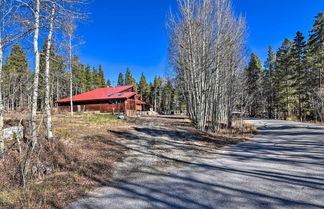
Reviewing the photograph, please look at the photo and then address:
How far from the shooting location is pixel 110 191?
3.48 metres

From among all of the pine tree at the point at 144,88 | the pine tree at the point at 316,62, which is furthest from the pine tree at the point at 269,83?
the pine tree at the point at 144,88

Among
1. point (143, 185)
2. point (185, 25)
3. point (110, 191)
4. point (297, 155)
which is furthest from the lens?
point (185, 25)

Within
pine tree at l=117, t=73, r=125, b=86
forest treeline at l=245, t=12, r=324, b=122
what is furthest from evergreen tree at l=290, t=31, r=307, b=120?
pine tree at l=117, t=73, r=125, b=86

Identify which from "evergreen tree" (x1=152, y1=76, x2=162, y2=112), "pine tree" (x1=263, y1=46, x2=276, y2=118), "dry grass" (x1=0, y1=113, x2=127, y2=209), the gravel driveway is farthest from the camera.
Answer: "evergreen tree" (x1=152, y1=76, x2=162, y2=112)

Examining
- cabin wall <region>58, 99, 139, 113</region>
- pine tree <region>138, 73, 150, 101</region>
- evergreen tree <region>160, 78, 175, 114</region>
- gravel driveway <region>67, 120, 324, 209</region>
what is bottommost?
gravel driveway <region>67, 120, 324, 209</region>

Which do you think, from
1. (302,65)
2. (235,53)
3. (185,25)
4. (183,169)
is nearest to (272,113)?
(302,65)

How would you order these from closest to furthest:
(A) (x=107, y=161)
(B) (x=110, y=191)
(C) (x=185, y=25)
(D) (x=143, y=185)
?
(B) (x=110, y=191) → (D) (x=143, y=185) → (A) (x=107, y=161) → (C) (x=185, y=25)

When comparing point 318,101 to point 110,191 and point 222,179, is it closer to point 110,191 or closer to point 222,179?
point 222,179

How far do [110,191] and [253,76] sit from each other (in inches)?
1429

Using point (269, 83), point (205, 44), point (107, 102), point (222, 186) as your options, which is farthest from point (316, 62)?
point (107, 102)

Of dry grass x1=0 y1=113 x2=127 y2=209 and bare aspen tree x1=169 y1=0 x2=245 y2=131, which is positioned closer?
dry grass x1=0 y1=113 x2=127 y2=209

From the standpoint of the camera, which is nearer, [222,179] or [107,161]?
[222,179]

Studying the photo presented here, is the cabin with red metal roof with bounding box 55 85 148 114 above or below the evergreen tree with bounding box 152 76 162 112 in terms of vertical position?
below

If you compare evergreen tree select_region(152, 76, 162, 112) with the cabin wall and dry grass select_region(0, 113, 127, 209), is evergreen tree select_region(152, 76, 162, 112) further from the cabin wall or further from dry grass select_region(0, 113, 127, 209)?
dry grass select_region(0, 113, 127, 209)
